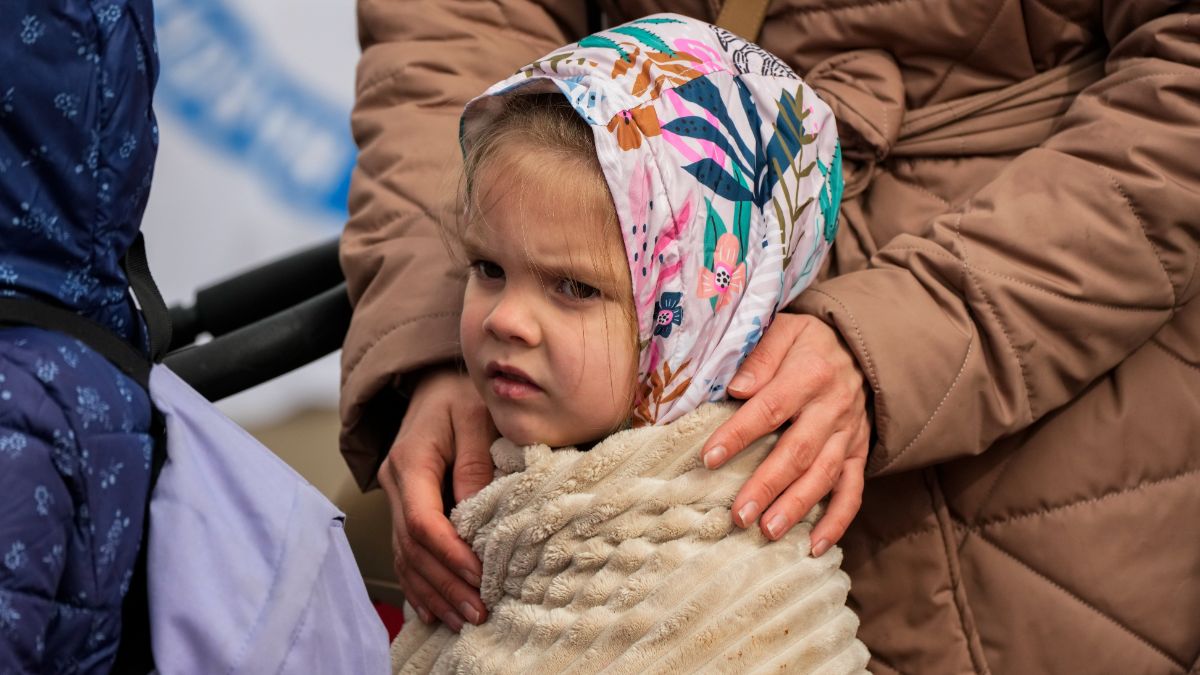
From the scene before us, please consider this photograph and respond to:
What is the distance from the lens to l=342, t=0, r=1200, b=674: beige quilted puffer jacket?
105 centimetres

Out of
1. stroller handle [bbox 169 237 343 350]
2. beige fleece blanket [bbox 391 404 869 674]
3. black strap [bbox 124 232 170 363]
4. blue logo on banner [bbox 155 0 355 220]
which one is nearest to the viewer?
black strap [bbox 124 232 170 363]

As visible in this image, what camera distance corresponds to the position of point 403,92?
1.37 m

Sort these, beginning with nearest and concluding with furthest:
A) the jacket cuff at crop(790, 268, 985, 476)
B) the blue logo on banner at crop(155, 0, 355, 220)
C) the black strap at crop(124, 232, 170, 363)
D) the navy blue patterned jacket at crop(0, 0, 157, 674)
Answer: the navy blue patterned jacket at crop(0, 0, 157, 674) → the black strap at crop(124, 232, 170, 363) → the jacket cuff at crop(790, 268, 985, 476) → the blue logo on banner at crop(155, 0, 355, 220)

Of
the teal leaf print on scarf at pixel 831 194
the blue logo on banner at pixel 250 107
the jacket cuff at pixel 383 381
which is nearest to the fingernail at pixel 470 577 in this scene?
the jacket cuff at pixel 383 381

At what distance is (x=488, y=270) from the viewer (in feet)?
3.43

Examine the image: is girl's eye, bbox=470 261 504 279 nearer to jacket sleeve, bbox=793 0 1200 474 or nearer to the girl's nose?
the girl's nose

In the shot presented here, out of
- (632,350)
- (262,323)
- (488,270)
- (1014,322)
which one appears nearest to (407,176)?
(262,323)

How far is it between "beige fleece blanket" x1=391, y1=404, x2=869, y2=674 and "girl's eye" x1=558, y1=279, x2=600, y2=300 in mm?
119

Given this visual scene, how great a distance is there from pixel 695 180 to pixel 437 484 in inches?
15.3

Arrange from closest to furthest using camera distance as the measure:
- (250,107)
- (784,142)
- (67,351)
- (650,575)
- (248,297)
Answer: (67,351), (650,575), (784,142), (248,297), (250,107)

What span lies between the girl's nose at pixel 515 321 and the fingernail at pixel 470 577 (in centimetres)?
21

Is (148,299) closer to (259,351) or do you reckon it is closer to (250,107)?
(259,351)

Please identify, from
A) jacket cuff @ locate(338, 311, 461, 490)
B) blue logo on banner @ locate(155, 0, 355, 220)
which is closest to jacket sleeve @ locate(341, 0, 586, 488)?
jacket cuff @ locate(338, 311, 461, 490)

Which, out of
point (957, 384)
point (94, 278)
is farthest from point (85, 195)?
point (957, 384)
